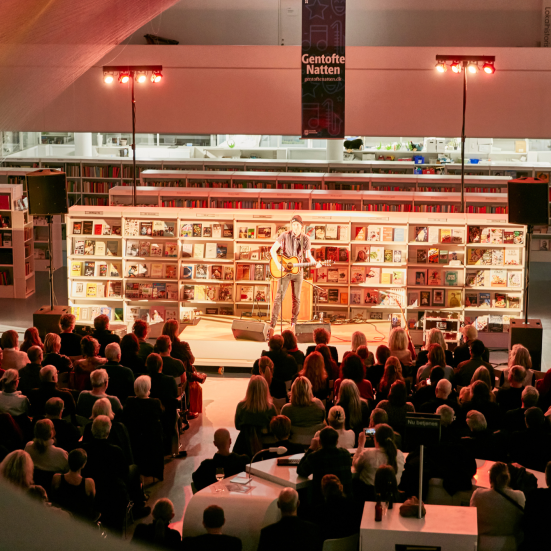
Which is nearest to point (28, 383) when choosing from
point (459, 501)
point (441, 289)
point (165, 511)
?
point (165, 511)

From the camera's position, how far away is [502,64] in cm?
1230

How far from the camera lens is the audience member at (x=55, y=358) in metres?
6.57

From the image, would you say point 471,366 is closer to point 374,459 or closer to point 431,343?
point 431,343

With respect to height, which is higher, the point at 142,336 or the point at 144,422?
the point at 142,336

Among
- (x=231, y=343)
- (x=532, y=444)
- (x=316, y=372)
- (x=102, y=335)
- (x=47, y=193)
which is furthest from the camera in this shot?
(x=231, y=343)

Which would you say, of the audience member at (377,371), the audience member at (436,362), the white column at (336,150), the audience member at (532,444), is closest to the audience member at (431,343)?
the audience member at (436,362)

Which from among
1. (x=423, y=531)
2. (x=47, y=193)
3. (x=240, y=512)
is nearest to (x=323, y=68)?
(x=47, y=193)

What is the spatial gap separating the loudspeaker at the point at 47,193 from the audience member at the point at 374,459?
18.7ft

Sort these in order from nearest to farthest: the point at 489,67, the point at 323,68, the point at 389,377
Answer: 1. the point at 389,377
2. the point at 489,67
3. the point at 323,68

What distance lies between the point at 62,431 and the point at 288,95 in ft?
29.3

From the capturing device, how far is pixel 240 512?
13.6ft

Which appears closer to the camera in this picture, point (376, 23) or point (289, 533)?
point (289, 533)

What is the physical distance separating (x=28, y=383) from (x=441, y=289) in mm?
6525

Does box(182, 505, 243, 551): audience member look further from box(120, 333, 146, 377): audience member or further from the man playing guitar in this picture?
the man playing guitar
